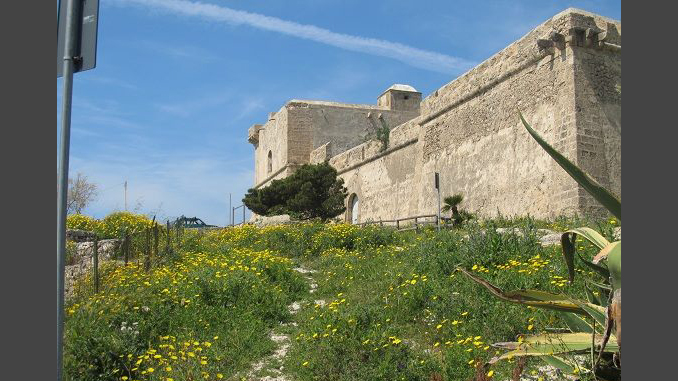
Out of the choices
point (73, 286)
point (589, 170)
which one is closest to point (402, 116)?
point (589, 170)

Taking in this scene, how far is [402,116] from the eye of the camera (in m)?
29.5

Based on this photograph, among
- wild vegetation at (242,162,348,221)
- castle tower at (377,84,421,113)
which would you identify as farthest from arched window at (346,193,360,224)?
castle tower at (377,84,421,113)

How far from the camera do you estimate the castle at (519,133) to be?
42.8ft

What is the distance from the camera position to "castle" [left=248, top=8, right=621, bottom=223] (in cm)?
1303

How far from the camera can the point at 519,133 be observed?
14539 millimetres

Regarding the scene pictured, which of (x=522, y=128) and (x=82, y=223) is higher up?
(x=522, y=128)

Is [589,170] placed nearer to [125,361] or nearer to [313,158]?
[125,361]

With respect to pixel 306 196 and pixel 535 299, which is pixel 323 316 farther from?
pixel 306 196

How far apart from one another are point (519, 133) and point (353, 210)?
1149cm

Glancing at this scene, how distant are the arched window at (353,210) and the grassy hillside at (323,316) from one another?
15.6 meters

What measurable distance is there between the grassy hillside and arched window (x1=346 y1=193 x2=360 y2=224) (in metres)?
15.6

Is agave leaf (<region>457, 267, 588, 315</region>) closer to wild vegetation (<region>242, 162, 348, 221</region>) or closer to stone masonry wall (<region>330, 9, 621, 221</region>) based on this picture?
stone masonry wall (<region>330, 9, 621, 221</region>)

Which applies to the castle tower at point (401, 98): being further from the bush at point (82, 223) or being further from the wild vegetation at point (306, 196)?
the bush at point (82, 223)

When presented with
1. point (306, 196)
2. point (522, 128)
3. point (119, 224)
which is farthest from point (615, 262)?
point (306, 196)
